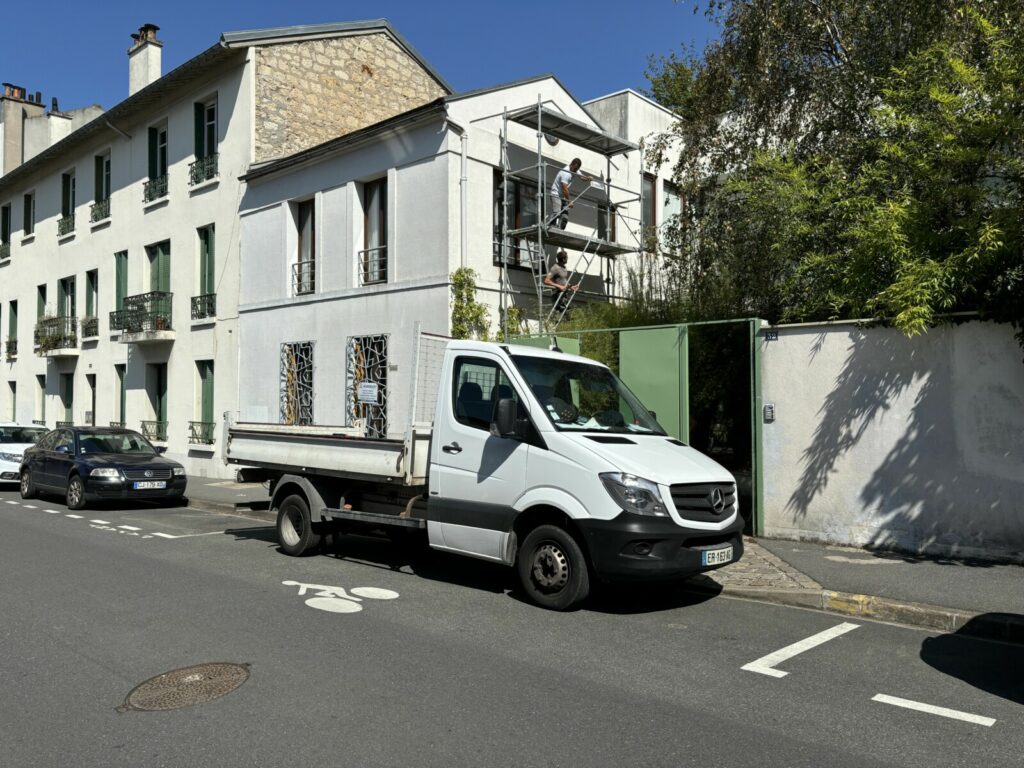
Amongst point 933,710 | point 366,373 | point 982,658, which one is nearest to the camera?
point 933,710

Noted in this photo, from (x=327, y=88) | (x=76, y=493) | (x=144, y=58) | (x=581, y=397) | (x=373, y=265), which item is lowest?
(x=76, y=493)

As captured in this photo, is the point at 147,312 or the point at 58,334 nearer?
the point at 147,312

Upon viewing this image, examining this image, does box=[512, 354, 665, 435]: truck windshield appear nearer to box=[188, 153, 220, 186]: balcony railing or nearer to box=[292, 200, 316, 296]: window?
box=[292, 200, 316, 296]: window

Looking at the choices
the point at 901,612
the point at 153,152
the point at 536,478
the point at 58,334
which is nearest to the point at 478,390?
the point at 536,478

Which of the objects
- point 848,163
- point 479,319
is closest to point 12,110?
point 479,319

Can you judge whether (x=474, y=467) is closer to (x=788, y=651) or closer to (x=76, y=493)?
(x=788, y=651)

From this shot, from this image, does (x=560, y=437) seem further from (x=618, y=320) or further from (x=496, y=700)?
(x=618, y=320)

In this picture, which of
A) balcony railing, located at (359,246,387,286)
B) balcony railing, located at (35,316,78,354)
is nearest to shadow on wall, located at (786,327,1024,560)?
balcony railing, located at (359,246,387,286)

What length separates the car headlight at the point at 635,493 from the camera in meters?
6.56

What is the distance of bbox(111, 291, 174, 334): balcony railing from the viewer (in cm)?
2158

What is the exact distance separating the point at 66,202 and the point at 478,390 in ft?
81.5

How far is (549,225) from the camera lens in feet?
50.7

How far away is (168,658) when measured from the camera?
5.52 meters

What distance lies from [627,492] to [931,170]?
5.45 meters
